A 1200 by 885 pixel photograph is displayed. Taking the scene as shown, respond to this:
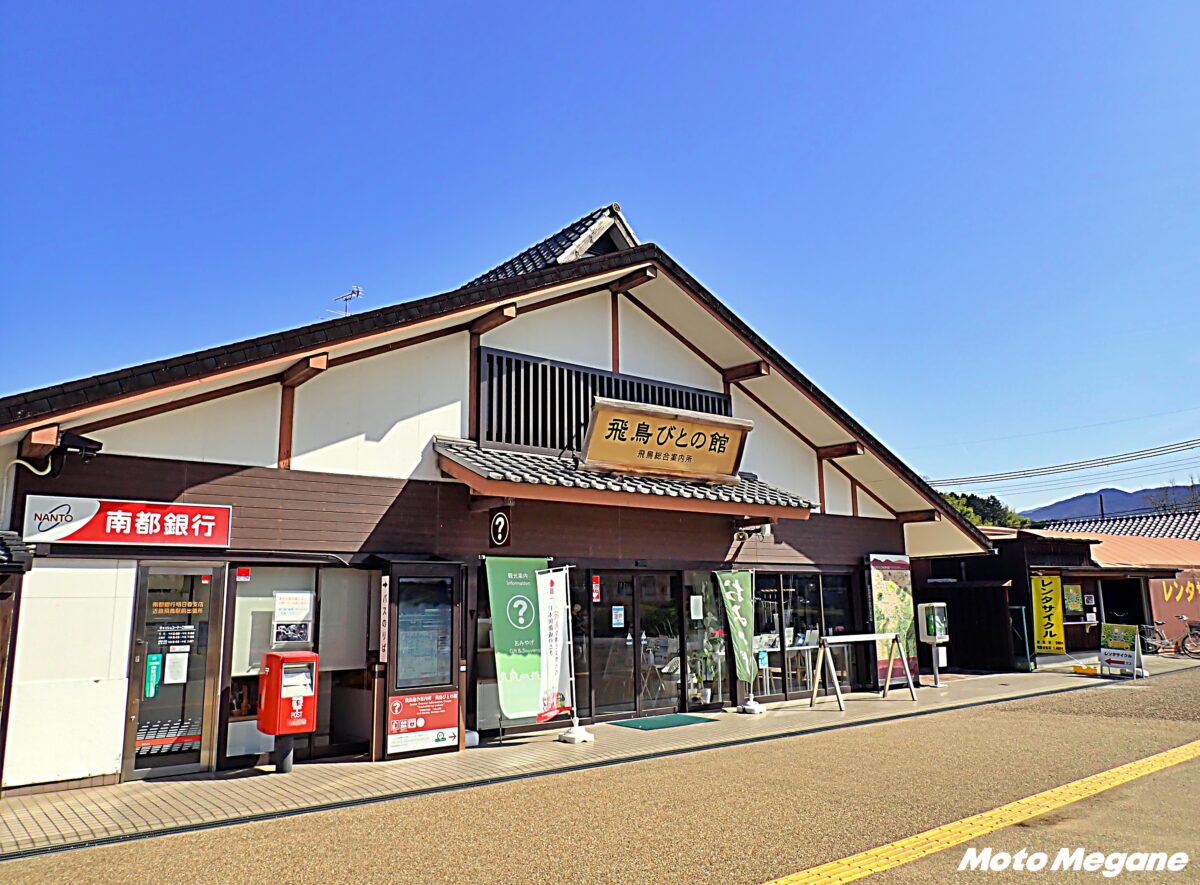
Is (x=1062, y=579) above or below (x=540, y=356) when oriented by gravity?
below

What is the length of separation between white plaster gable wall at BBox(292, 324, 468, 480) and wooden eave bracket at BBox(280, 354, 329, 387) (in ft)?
0.72

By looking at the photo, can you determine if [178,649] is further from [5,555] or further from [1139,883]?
[1139,883]

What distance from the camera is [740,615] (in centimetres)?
1205

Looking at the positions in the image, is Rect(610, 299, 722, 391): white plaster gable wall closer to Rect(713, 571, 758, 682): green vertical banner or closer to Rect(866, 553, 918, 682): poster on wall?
Rect(713, 571, 758, 682): green vertical banner

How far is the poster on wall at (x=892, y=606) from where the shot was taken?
45.4ft

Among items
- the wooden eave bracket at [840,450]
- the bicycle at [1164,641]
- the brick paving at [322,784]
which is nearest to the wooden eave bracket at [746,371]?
the wooden eave bracket at [840,450]

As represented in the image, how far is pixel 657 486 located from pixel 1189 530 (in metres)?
24.3

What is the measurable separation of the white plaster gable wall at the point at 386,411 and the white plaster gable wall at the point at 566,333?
707mm

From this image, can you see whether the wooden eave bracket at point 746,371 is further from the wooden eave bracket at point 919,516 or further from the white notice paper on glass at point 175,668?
the white notice paper on glass at point 175,668

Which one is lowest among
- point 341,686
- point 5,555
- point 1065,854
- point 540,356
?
point 1065,854

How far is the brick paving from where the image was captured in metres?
6.18

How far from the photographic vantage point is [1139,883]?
4609 millimetres

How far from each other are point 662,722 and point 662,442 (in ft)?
11.2

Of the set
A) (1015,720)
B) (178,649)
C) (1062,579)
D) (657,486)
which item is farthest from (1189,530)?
(178,649)
